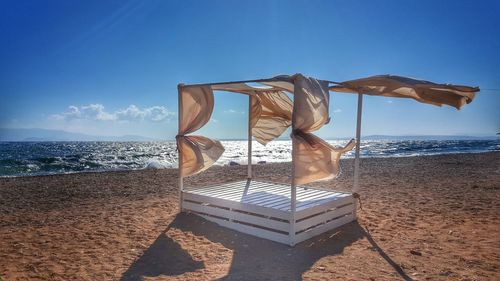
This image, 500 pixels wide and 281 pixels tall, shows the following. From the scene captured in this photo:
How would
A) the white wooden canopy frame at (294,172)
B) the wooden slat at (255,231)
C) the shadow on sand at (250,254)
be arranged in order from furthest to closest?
the wooden slat at (255,231)
the white wooden canopy frame at (294,172)
the shadow on sand at (250,254)

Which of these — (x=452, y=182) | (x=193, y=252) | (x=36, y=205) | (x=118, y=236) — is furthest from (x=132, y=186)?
(x=452, y=182)

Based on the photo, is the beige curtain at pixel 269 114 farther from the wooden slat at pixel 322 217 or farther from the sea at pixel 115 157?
the sea at pixel 115 157

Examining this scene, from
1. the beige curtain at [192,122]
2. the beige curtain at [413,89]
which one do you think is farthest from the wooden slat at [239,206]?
the beige curtain at [413,89]

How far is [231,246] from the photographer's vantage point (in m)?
4.73

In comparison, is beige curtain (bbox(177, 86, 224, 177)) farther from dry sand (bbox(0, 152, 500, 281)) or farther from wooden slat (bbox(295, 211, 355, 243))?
wooden slat (bbox(295, 211, 355, 243))

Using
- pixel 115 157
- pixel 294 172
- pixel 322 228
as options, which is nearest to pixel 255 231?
pixel 322 228

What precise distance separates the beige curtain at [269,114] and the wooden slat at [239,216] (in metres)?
2.43

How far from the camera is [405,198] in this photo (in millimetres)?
7930

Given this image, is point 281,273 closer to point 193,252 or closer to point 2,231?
point 193,252

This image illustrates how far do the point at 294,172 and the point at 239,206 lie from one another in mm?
1297

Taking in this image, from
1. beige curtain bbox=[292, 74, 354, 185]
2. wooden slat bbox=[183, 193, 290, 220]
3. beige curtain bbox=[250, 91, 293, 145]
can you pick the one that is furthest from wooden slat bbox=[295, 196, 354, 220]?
beige curtain bbox=[250, 91, 293, 145]

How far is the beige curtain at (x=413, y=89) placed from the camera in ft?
15.6

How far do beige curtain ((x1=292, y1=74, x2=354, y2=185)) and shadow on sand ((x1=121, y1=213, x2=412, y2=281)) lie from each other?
3.10 feet

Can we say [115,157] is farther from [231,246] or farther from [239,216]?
[231,246]
